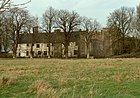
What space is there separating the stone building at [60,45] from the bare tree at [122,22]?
40.6 ft

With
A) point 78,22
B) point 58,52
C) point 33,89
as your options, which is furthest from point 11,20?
point 33,89

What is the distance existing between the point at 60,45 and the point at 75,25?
17.8m

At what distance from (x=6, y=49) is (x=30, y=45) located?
16.4 m

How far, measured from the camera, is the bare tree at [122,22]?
93.1 metres

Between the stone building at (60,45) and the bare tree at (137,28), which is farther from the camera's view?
the stone building at (60,45)

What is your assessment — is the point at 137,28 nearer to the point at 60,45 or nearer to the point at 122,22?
the point at 122,22

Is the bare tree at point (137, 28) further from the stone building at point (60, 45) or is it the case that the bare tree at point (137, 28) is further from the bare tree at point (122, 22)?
the stone building at point (60, 45)

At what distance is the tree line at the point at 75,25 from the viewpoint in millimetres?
91250

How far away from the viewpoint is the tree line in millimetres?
91250

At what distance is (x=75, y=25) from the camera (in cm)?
10006

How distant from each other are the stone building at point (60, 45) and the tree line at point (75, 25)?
22.4ft

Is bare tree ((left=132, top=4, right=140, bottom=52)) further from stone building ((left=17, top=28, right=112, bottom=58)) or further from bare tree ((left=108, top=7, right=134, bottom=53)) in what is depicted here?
stone building ((left=17, top=28, right=112, bottom=58))

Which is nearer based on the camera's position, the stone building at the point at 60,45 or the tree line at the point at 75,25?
the tree line at the point at 75,25

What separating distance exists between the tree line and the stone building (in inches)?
269
